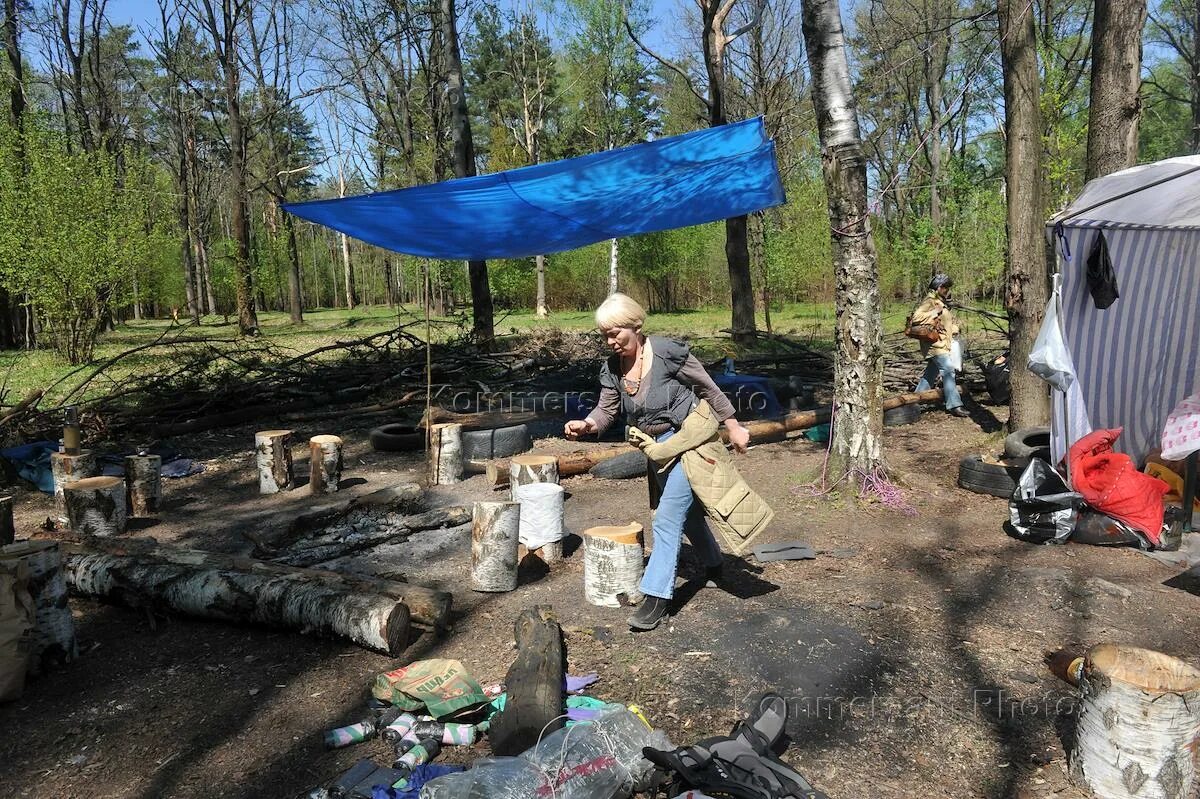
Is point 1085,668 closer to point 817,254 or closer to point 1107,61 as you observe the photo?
point 1107,61

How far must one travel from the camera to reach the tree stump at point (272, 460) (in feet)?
21.7

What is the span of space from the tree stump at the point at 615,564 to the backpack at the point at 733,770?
1419 millimetres

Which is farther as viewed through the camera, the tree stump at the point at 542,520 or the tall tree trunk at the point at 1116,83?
the tall tree trunk at the point at 1116,83

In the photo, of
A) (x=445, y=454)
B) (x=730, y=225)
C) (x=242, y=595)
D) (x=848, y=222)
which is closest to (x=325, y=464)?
(x=445, y=454)

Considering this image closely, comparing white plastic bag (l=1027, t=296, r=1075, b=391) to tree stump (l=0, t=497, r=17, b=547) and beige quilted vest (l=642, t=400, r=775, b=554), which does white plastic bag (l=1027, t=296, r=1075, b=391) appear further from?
tree stump (l=0, t=497, r=17, b=547)

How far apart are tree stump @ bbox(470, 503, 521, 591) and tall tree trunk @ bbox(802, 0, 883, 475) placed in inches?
105

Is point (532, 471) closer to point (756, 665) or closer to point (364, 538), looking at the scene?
point (364, 538)

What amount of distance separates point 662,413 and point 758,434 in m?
4.18

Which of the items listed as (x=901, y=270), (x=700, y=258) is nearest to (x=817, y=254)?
(x=901, y=270)

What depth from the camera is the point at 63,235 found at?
1367 centimetres

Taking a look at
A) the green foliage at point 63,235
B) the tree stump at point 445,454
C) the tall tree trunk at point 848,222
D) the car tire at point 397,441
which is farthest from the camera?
the green foliage at point 63,235

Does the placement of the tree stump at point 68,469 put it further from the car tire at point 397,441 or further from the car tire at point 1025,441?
the car tire at point 1025,441

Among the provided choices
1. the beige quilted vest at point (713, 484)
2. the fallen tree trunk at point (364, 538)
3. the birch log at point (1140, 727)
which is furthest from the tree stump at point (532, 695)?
the fallen tree trunk at point (364, 538)

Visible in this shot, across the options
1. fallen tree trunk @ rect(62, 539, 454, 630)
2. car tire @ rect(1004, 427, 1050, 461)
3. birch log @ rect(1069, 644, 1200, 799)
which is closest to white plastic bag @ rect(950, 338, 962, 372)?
car tire @ rect(1004, 427, 1050, 461)
